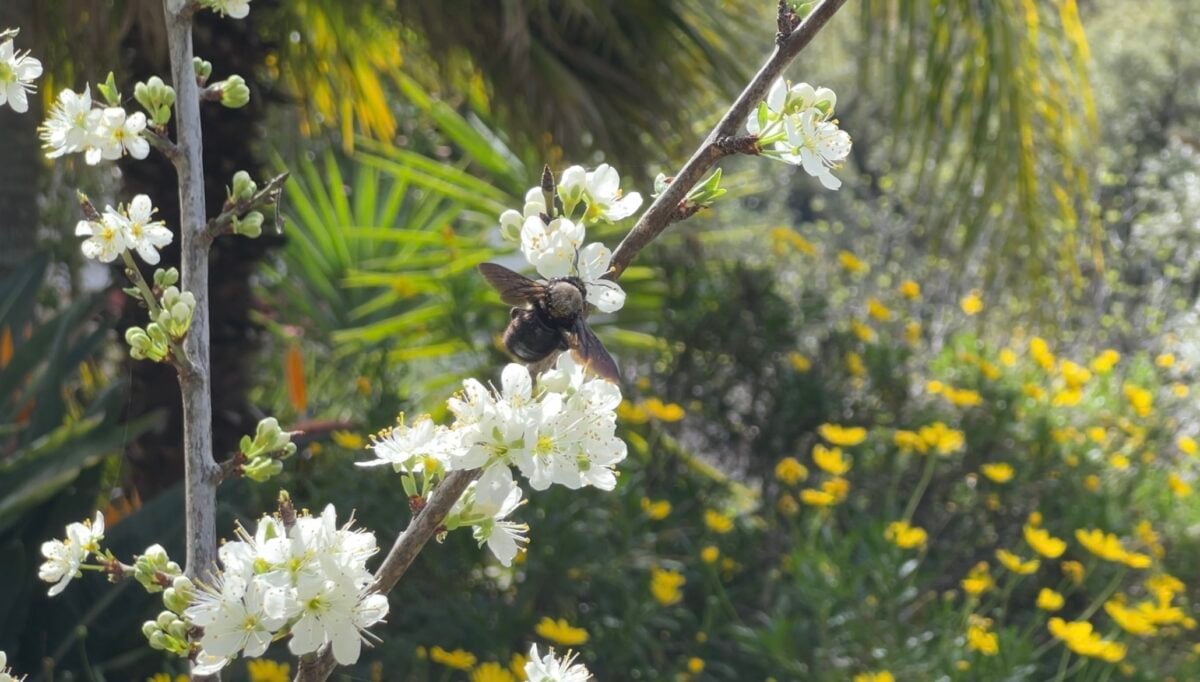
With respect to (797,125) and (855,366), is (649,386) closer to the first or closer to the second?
(855,366)

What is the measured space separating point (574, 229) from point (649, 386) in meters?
2.42

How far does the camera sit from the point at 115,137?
3.01 feet

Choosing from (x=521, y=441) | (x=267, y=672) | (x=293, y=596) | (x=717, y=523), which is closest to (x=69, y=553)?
(x=293, y=596)

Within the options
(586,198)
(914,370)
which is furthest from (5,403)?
(914,370)

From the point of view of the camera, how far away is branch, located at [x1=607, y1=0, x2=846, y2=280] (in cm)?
76

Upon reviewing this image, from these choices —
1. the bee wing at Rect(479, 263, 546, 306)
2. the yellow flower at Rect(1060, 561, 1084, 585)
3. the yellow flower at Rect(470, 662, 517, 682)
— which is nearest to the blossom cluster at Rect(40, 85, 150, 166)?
the bee wing at Rect(479, 263, 546, 306)

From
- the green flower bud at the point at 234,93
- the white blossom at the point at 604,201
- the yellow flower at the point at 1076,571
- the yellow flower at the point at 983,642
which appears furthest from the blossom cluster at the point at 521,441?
the yellow flower at the point at 1076,571

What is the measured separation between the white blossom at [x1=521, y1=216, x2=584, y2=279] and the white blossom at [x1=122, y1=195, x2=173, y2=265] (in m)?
0.30

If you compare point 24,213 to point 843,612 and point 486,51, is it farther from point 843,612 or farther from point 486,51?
point 843,612

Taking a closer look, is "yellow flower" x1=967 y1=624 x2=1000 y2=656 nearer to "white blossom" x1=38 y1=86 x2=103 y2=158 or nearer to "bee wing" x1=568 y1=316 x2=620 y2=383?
"bee wing" x1=568 y1=316 x2=620 y2=383

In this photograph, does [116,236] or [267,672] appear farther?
[267,672]

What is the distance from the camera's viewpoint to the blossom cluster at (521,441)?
0.70m

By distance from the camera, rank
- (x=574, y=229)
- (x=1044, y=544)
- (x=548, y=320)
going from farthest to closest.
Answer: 1. (x=1044, y=544)
2. (x=548, y=320)
3. (x=574, y=229)

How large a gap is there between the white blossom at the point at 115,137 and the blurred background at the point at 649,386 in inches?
41.5
